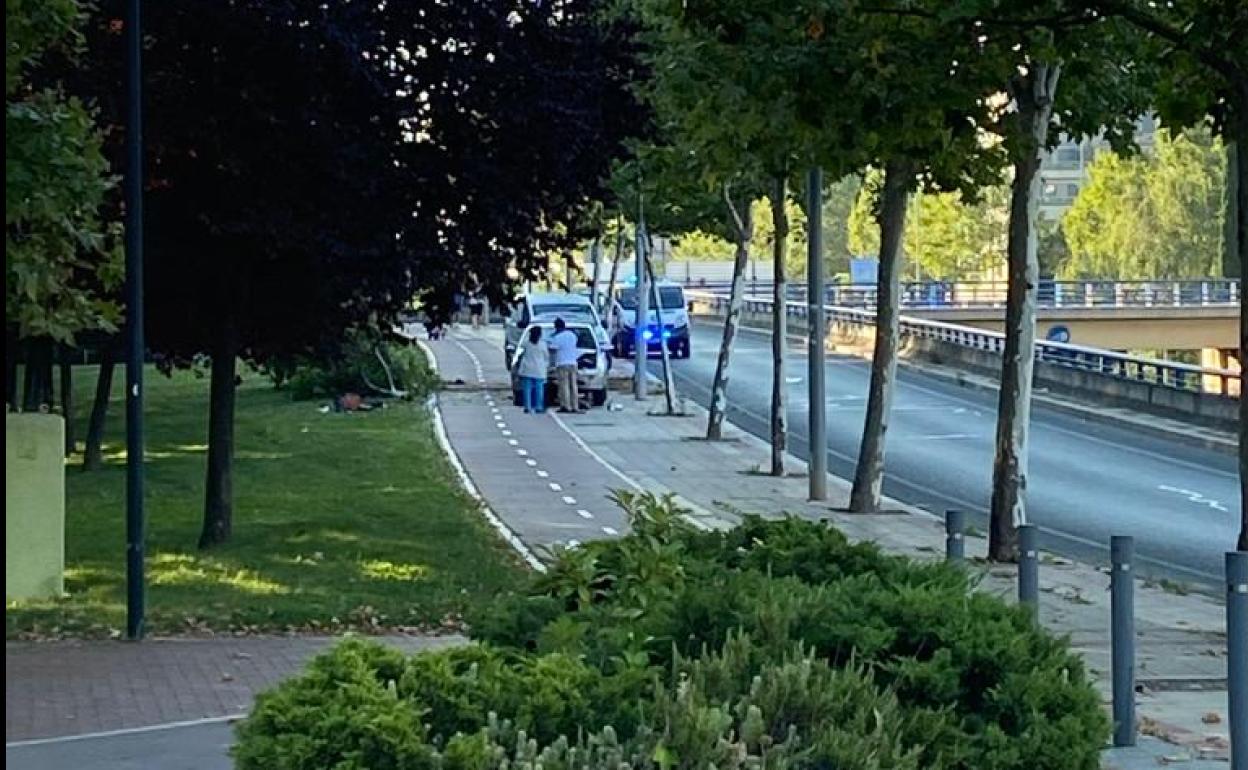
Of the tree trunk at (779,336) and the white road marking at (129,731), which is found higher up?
the tree trunk at (779,336)

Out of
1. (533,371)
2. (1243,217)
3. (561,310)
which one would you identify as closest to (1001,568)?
(1243,217)

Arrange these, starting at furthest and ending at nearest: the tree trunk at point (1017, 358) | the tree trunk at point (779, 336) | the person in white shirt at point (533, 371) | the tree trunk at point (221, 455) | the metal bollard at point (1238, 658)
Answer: the person in white shirt at point (533, 371) < the tree trunk at point (779, 336) < the tree trunk at point (1017, 358) < the tree trunk at point (221, 455) < the metal bollard at point (1238, 658)

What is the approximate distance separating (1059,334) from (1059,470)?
34472 mm

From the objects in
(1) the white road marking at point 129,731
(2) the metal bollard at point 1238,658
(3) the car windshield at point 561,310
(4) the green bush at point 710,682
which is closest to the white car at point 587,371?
(3) the car windshield at point 561,310

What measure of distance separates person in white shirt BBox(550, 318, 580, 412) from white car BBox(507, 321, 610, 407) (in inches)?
26.6

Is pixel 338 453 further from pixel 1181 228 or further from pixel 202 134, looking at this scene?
pixel 1181 228

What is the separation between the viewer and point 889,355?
78.1 ft

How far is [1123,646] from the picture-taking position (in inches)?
387

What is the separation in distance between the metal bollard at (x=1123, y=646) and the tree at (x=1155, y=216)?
8113 cm

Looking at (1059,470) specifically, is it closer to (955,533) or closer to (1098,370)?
(1098,370)

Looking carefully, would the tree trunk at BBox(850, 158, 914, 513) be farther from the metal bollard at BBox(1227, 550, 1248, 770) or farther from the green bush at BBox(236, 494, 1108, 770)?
the green bush at BBox(236, 494, 1108, 770)

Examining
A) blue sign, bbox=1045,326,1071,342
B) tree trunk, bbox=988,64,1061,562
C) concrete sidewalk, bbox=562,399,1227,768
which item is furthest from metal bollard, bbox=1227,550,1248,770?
blue sign, bbox=1045,326,1071,342

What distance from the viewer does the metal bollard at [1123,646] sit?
9703 millimetres

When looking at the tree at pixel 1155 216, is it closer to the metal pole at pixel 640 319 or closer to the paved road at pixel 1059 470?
the paved road at pixel 1059 470
